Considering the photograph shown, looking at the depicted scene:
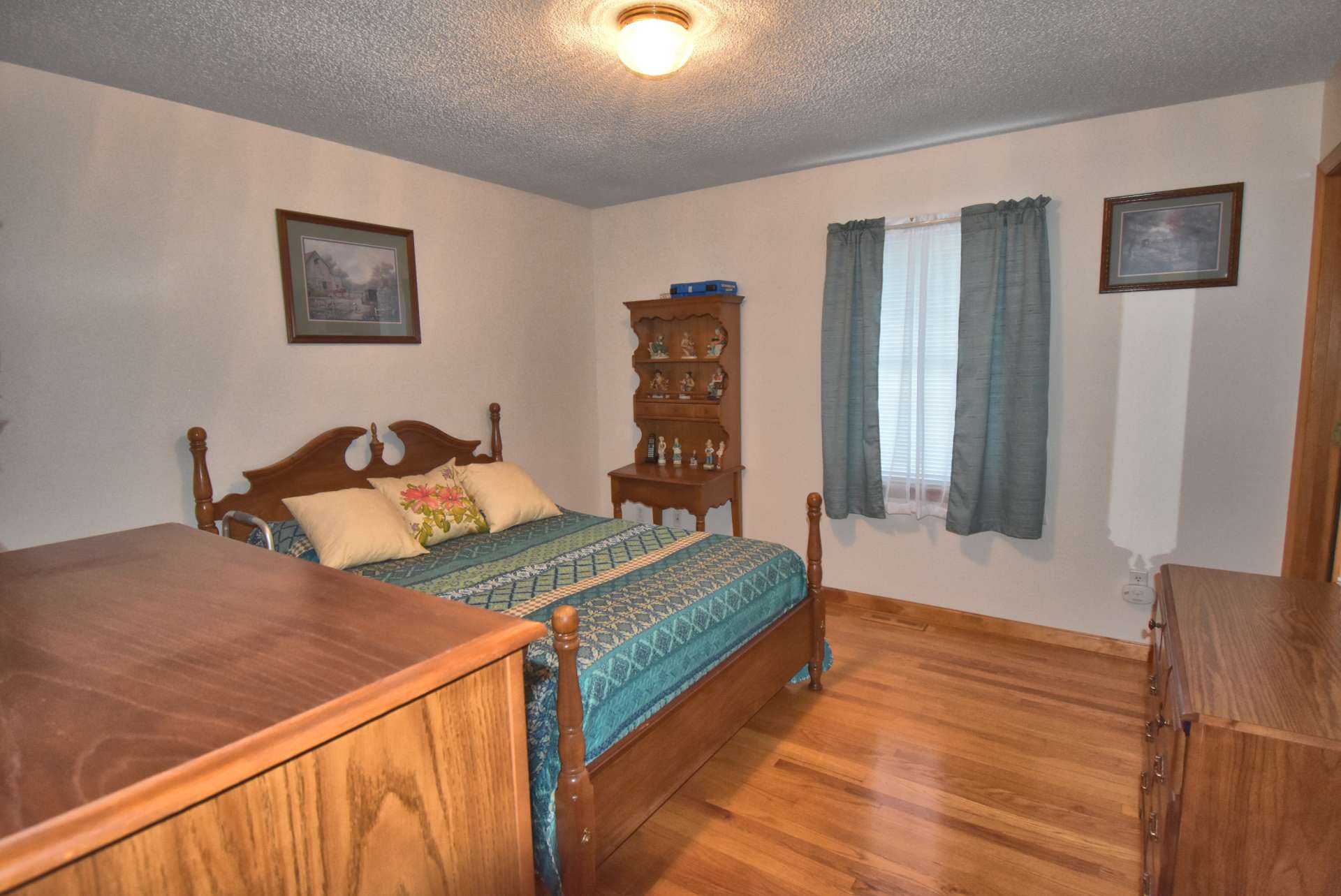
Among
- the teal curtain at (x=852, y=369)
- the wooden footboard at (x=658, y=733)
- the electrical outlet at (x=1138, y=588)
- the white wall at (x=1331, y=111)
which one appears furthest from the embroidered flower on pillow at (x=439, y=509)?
the white wall at (x=1331, y=111)

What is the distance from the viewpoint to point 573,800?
5.57 ft

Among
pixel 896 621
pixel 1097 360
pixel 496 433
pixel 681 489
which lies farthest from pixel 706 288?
pixel 896 621

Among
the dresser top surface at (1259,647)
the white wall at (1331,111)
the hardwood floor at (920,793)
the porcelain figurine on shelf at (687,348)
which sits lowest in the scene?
the hardwood floor at (920,793)

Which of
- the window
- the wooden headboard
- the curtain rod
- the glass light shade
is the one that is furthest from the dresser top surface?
the wooden headboard

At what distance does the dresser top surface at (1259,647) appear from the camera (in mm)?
1312

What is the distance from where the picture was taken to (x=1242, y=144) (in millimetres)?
2838

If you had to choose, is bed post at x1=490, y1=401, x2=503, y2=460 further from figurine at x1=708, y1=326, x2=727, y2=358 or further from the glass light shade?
the glass light shade

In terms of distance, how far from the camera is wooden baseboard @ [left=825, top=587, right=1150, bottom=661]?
3262 mm

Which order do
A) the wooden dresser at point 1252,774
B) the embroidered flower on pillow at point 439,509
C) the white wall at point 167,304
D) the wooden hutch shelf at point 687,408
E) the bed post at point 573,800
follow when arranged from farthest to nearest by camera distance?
the wooden hutch shelf at point 687,408, the embroidered flower on pillow at point 439,509, the white wall at point 167,304, the bed post at point 573,800, the wooden dresser at point 1252,774

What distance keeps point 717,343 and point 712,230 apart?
2.31 ft

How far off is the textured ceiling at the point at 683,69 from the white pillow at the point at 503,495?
1587 millimetres

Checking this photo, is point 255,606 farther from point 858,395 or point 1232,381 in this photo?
point 1232,381

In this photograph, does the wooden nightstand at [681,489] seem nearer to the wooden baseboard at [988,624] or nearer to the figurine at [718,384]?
the figurine at [718,384]

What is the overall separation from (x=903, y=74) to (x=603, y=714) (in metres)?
2.47
